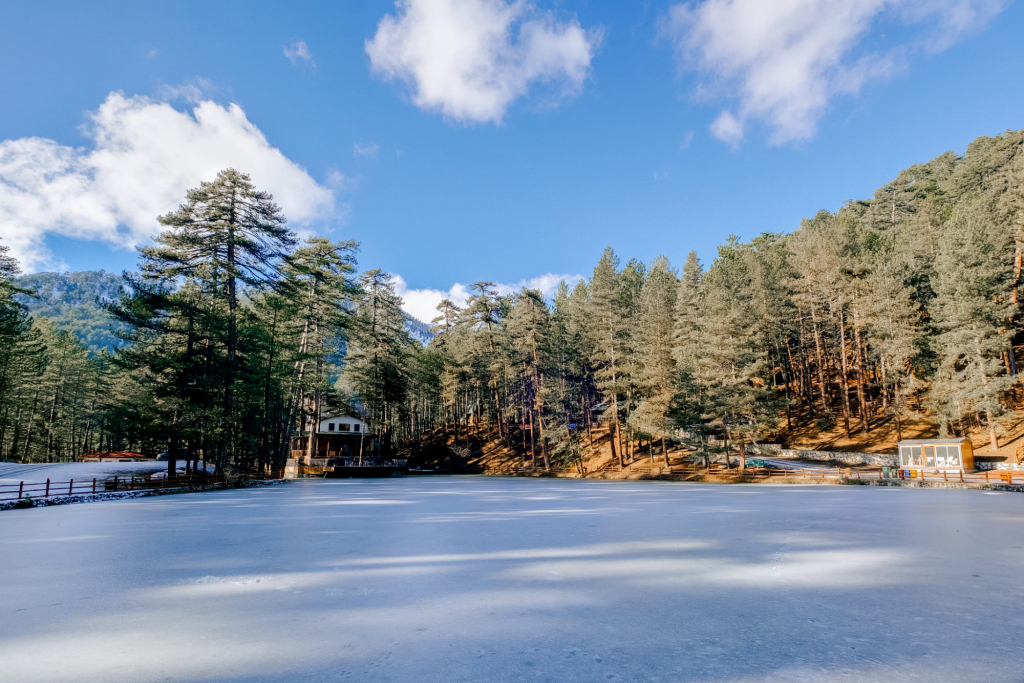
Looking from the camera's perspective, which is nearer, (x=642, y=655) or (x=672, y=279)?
(x=642, y=655)

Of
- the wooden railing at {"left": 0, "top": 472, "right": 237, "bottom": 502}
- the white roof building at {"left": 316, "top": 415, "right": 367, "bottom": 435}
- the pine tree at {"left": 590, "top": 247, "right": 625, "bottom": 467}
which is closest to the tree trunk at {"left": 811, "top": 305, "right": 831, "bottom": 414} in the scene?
the pine tree at {"left": 590, "top": 247, "right": 625, "bottom": 467}

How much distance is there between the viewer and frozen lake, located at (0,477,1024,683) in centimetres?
396

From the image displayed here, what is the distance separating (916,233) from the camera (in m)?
42.4

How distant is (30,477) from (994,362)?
53587 mm

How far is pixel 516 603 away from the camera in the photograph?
18.5 ft

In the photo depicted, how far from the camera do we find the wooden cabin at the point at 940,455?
85.8 feet

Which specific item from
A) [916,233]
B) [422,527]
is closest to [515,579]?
[422,527]

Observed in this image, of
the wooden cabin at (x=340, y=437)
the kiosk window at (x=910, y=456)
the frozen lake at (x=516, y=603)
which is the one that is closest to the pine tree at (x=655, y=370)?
the kiosk window at (x=910, y=456)

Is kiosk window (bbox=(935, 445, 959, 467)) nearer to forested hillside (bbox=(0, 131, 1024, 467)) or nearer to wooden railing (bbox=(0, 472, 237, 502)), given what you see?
forested hillside (bbox=(0, 131, 1024, 467))

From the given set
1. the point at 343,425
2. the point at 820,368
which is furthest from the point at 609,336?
the point at 343,425

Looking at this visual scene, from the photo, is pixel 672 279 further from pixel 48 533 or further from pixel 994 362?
pixel 48 533

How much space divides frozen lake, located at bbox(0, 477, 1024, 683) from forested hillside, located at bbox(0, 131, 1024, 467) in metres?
17.1

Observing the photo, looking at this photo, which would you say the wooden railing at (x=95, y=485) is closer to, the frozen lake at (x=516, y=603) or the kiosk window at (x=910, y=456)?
the frozen lake at (x=516, y=603)

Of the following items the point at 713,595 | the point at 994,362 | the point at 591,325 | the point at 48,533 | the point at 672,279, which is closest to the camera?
the point at 713,595
